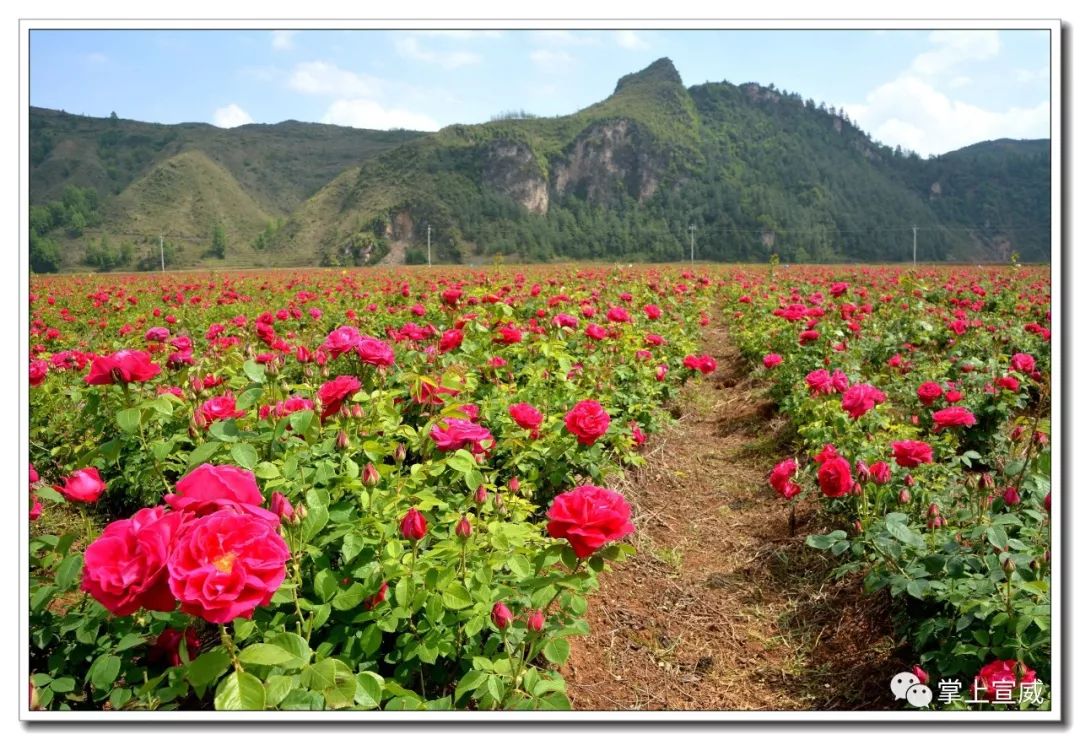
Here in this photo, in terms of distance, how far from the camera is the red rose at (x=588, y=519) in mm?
1054

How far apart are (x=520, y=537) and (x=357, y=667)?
45 centimetres

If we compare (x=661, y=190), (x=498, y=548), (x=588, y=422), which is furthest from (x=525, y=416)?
(x=661, y=190)

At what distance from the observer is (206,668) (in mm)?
980

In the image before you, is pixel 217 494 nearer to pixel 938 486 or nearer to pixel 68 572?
pixel 68 572

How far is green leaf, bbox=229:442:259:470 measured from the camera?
53.6 inches

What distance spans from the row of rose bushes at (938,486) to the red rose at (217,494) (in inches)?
53.7

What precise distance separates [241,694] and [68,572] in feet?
2.12

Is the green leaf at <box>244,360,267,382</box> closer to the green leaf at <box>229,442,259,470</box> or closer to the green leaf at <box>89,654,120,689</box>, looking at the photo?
the green leaf at <box>229,442,259,470</box>

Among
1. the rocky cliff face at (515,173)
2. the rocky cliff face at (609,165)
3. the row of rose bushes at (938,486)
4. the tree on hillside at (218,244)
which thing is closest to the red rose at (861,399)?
the row of rose bushes at (938,486)

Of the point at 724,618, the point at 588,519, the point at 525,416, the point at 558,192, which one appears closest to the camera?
the point at 588,519

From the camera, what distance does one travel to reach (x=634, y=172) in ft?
289

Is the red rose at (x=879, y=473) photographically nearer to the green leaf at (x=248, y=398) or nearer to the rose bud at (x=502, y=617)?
the rose bud at (x=502, y=617)
